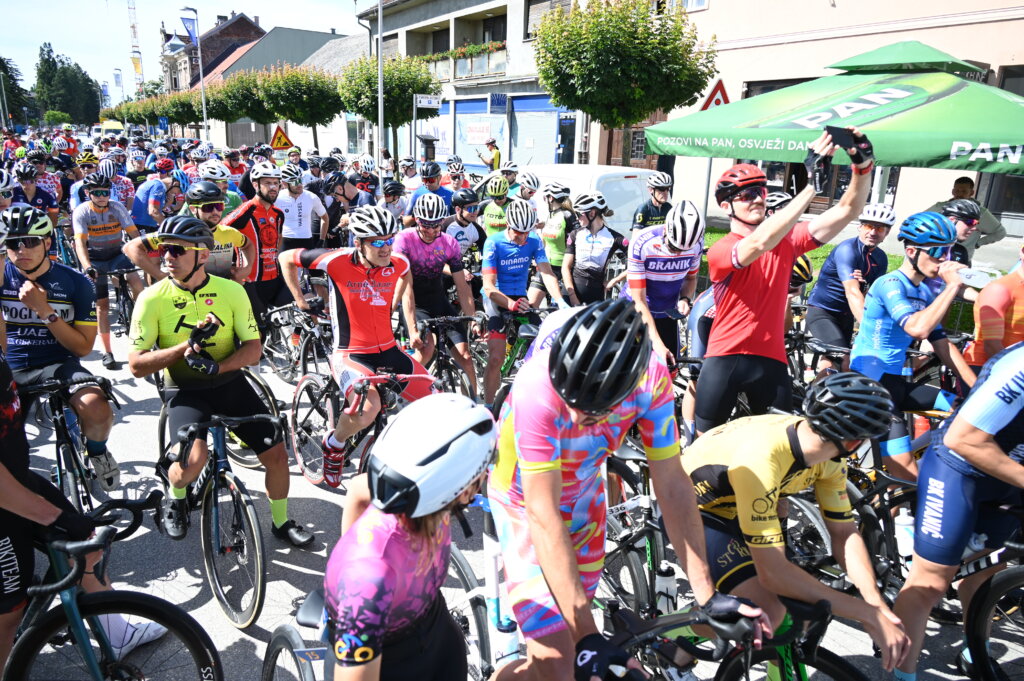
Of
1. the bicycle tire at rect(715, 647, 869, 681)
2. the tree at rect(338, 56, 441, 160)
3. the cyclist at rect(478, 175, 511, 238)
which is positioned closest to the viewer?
the bicycle tire at rect(715, 647, 869, 681)

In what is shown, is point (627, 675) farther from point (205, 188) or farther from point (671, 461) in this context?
point (205, 188)

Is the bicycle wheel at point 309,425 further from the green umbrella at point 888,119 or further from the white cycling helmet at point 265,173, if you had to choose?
the green umbrella at point 888,119

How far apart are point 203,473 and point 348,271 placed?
179 centimetres

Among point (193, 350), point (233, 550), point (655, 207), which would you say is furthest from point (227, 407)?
point (655, 207)

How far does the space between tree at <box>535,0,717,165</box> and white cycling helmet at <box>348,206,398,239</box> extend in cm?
1387

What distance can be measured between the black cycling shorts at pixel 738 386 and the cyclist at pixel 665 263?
84 centimetres

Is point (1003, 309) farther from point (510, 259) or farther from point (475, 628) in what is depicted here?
point (510, 259)

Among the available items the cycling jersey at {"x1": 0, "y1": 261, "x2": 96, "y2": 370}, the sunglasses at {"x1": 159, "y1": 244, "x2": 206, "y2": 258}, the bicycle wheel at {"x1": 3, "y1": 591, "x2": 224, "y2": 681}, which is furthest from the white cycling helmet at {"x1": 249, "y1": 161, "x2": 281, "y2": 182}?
the bicycle wheel at {"x1": 3, "y1": 591, "x2": 224, "y2": 681}

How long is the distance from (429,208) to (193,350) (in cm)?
290

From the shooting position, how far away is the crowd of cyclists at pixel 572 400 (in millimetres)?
2004

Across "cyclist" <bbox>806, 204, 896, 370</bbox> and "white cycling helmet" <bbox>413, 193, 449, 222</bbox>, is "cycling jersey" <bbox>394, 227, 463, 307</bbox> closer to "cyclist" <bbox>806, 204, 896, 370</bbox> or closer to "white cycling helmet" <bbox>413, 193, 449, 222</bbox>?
"white cycling helmet" <bbox>413, 193, 449, 222</bbox>

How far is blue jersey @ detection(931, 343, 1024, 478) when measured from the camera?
8.80ft

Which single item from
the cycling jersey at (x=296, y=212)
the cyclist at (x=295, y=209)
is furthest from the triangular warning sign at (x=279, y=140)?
the cycling jersey at (x=296, y=212)

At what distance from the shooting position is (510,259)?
21.6 feet
